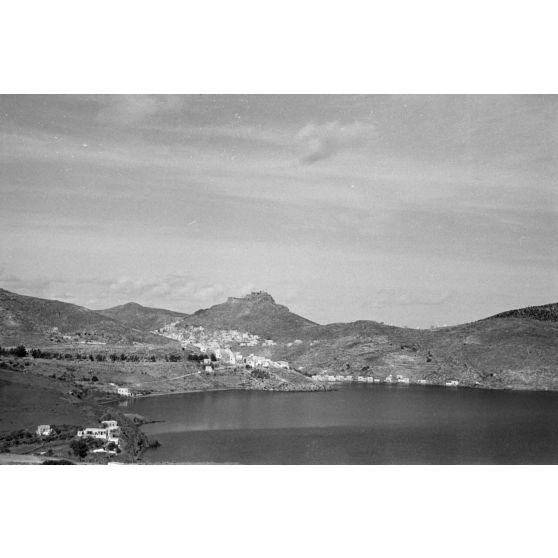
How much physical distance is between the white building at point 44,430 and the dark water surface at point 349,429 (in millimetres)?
1748

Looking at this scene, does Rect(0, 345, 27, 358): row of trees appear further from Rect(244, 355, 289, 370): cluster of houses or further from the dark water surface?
Rect(244, 355, 289, 370): cluster of houses

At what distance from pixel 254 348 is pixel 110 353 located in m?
4.69

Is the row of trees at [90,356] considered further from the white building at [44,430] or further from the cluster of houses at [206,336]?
the white building at [44,430]

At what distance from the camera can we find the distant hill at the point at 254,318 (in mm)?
13031

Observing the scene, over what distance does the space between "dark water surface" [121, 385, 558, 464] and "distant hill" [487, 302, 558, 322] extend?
1878 millimetres

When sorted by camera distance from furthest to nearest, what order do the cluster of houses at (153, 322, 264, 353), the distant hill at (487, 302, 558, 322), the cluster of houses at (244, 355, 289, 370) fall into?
the cluster of houses at (244, 355, 289, 370) < the cluster of houses at (153, 322, 264, 353) < the distant hill at (487, 302, 558, 322)

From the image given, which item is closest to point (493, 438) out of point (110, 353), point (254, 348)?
point (254, 348)

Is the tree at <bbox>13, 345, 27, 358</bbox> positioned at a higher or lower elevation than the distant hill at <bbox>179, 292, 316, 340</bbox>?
lower

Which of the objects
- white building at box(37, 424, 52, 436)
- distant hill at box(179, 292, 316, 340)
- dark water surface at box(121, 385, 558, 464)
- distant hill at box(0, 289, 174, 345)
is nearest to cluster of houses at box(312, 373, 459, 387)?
dark water surface at box(121, 385, 558, 464)

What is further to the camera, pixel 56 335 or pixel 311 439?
pixel 56 335

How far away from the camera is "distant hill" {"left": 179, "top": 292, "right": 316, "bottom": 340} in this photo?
42.8 feet

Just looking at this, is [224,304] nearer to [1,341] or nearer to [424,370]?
[1,341]

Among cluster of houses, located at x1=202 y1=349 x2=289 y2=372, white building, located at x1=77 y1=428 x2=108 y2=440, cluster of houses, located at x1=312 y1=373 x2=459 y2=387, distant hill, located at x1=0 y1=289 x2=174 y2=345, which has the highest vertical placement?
distant hill, located at x1=0 y1=289 x2=174 y2=345

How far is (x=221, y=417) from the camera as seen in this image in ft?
41.9
